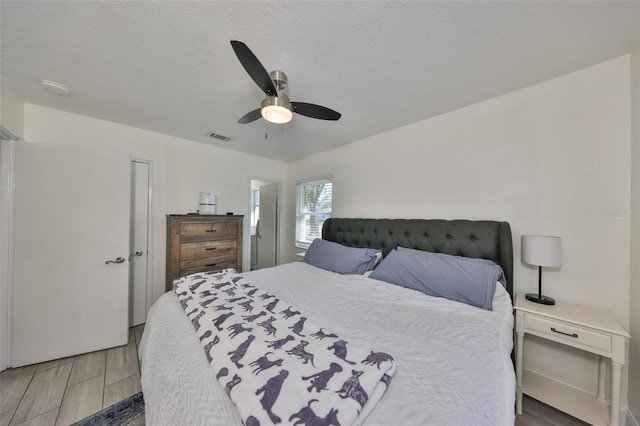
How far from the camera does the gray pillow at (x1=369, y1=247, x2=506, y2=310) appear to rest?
5.09 feet

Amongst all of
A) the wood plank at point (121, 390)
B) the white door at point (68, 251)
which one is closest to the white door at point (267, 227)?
the white door at point (68, 251)

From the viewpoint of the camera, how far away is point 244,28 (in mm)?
1255

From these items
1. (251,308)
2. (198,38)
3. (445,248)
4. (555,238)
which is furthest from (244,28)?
(555,238)

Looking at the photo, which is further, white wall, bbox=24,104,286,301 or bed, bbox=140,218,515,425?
white wall, bbox=24,104,286,301

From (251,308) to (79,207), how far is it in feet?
7.14

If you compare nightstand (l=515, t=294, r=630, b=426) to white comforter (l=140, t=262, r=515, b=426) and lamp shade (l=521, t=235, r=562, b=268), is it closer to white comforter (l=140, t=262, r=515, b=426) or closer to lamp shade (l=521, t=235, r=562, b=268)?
white comforter (l=140, t=262, r=515, b=426)

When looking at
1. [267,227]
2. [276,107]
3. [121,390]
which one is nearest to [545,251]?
[276,107]

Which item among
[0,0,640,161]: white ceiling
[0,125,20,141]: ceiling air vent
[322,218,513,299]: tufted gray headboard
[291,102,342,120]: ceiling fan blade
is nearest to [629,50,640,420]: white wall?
[0,0,640,161]: white ceiling

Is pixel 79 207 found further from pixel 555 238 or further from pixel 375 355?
pixel 555 238

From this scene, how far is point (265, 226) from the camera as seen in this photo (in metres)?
4.51

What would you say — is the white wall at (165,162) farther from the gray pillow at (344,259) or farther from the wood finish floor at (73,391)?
the gray pillow at (344,259)

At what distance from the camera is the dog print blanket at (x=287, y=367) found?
0.66 metres

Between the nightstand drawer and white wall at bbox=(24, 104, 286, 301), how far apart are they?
352 centimetres

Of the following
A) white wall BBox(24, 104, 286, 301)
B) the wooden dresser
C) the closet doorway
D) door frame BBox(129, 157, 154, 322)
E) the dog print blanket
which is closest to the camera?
the dog print blanket
